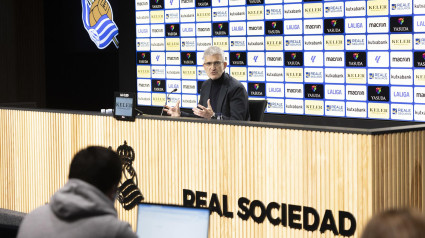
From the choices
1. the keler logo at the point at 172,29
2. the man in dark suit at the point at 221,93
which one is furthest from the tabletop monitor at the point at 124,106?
the keler logo at the point at 172,29

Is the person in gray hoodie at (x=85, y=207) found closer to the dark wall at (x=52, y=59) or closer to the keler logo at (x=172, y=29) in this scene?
the keler logo at (x=172, y=29)

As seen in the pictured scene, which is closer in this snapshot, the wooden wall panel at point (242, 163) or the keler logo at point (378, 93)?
the wooden wall panel at point (242, 163)

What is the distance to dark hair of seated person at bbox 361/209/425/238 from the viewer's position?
1.22 metres

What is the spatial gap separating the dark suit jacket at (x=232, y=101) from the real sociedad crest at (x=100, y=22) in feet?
13.6

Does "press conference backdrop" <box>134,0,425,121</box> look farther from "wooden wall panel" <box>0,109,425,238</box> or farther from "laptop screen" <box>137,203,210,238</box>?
"laptop screen" <box>137,203,210,238</box>

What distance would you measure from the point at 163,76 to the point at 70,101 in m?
2.37

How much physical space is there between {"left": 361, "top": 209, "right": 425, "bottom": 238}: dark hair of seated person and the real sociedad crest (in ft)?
26.8

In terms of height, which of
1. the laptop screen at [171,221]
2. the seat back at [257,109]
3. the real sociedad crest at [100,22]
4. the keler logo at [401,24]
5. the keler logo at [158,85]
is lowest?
the laptop screen at [171,221]

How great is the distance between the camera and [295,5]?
7059 mm

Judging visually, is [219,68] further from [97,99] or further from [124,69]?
[97,99]

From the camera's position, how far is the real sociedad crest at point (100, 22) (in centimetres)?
926

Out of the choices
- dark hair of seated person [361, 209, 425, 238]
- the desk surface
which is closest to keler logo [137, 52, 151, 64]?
the desk surface

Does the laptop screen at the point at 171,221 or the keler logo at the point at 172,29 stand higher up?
the keler logo at the point at 172,29

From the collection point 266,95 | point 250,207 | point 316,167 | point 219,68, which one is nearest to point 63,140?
point 219,68
